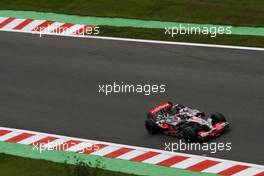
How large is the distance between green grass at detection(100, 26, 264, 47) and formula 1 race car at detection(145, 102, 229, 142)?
612 cm

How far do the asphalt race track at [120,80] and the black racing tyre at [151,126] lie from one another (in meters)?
0.19

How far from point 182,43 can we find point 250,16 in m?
3.15

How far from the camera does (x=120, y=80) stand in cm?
2859

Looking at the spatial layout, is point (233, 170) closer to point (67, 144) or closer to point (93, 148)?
point (93, 148)

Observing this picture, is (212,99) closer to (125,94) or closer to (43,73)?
(125,94)

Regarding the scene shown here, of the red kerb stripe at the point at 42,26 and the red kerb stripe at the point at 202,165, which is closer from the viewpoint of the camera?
the red kerb stripe at the point at 202,165

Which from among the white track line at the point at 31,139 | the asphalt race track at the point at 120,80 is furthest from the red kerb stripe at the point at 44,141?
the asphalt race track at the point at 120,80

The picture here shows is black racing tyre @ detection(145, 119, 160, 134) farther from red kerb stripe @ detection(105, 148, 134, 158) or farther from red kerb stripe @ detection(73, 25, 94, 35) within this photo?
red kerb stripe @ detection(73, 25, 94, 35)

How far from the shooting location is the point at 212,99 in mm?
26391

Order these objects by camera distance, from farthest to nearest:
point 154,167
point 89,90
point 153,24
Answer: point 153,24, point 89,90, point 154,167

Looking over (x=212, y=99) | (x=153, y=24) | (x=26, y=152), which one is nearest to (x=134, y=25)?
(x=153, y=24)
